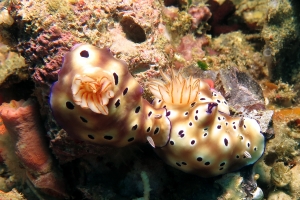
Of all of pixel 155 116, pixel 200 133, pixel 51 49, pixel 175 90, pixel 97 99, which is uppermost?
pixel 51 49

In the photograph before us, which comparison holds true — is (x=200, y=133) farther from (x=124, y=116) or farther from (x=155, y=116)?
(x=124, y=116)

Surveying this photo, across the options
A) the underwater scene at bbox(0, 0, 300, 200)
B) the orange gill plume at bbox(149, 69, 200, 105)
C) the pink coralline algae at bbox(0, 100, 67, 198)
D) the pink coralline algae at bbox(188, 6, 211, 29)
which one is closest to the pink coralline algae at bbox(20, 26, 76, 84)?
the underwater scene at bbox(0, 0, 300, 200)

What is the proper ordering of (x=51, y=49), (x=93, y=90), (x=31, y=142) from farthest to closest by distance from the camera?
(x=31, y=142) → (x=51, y=49) → (x=93, y=90)

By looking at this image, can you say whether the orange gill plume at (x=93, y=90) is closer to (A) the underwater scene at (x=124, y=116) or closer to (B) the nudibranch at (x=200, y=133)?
(A) the underwater scene at (x=124, y=116)

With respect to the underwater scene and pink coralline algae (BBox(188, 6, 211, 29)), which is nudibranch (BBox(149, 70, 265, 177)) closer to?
the underwater scene

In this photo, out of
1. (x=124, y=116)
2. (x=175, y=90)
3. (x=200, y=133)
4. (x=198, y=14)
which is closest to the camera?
(x=124, y=116)

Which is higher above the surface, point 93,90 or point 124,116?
point 93,90

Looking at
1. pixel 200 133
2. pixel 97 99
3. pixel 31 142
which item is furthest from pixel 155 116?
pixel 31 142
